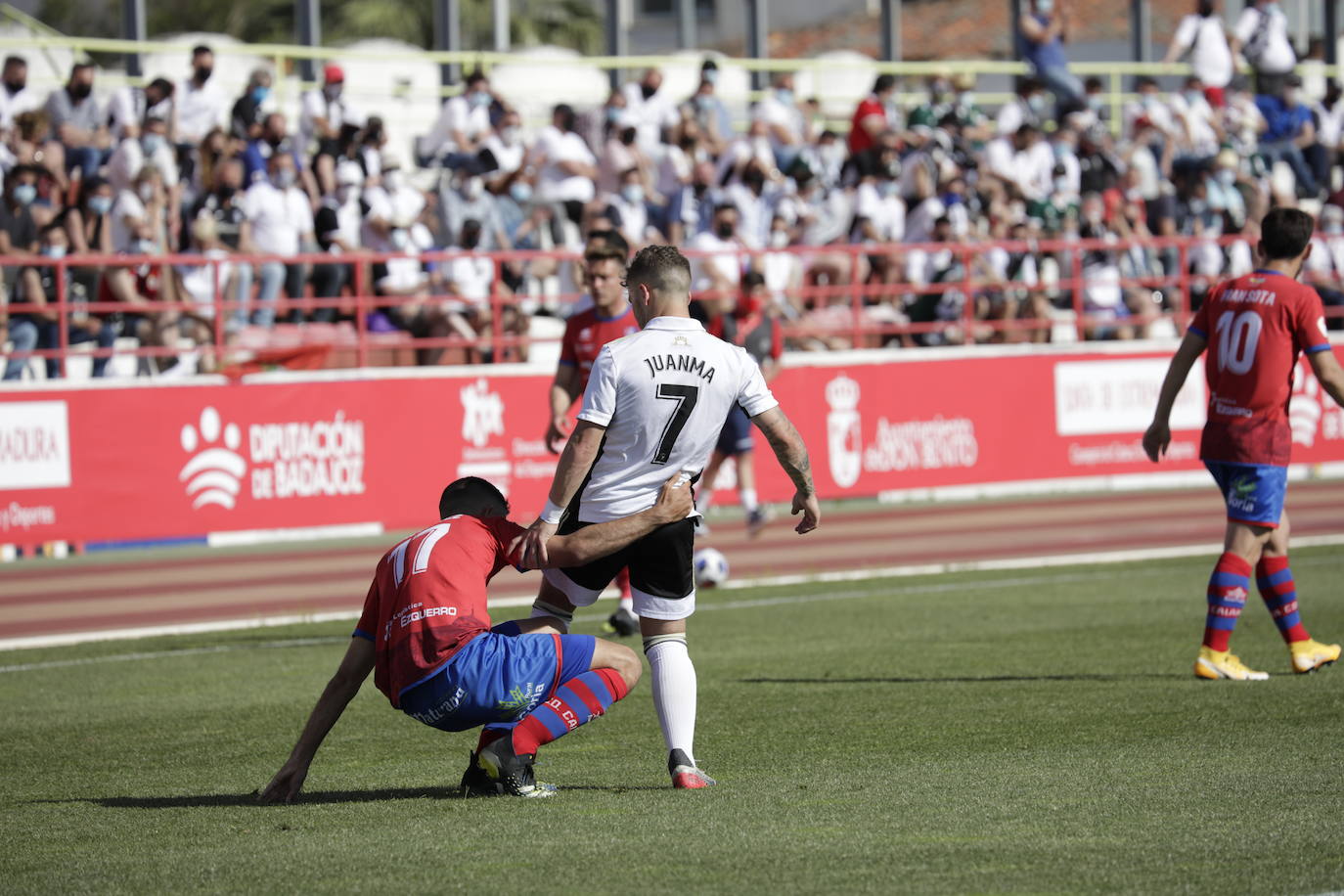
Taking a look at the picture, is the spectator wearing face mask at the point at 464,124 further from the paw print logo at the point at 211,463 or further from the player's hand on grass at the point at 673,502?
the player's hand on grass at the point at 673,502

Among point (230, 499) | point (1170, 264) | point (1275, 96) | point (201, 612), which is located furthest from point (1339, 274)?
point (201, 612)

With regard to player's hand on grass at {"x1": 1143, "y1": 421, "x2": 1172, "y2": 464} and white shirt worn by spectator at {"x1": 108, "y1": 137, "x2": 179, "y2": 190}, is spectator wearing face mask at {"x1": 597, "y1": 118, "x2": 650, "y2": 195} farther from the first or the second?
player's hand on grass at {"x1": 1143, "y1": 421, "x2": 1172, "y2": 464}

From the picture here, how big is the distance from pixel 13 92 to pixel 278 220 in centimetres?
311

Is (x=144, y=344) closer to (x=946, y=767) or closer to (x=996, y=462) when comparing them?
(x=996, y=462)

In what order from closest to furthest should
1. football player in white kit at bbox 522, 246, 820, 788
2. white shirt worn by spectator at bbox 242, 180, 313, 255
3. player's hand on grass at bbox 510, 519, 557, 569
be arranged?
player's hand on grass at bbox 510, 519, 557, 569
football player in white kit at bbox 522, 246, 820, 788
white shirt worn by spectator at bbox 242, 180, 313, 255

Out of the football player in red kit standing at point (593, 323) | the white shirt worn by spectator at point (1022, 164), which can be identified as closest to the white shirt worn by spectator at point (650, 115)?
the white shirt worn by spectator at point (1022, 164)

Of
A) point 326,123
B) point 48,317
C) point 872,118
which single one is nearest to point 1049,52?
point 872,118

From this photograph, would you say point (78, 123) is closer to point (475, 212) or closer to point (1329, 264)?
point (475, 212)

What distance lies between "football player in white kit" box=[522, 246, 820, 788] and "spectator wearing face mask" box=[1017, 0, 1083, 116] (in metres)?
21.3

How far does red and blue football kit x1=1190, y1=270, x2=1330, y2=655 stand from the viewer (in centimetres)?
973

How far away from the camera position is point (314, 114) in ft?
71.7

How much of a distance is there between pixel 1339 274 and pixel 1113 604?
13.7 metres

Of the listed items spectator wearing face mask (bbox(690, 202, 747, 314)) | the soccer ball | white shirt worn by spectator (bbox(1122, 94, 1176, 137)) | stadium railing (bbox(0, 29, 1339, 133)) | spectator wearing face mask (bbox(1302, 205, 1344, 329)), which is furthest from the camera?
white shirt worn by spectator (bbox(1122, 94, 1176, 137))

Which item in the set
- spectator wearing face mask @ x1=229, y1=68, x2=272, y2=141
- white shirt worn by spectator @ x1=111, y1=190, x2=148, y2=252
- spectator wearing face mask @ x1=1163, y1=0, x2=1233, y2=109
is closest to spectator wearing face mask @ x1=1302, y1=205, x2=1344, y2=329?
spectator wearing face mask @ x1=1163, y1=0, x2=1233, y2=109
